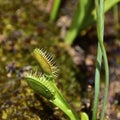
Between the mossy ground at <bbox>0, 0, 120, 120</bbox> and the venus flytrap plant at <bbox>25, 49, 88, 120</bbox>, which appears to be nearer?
the venus flytrap plant at <bbox>25, 49, 88, 120</bbox>

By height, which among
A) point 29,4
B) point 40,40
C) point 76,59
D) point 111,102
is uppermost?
point 29,4

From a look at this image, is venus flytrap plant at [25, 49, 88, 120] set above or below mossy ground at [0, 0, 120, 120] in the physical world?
below

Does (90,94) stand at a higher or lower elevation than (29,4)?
lower

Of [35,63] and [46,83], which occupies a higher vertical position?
[35,63]

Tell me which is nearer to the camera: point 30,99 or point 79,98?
point 30,99

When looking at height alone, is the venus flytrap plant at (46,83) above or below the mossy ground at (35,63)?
below

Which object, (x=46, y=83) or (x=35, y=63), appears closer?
(x=46, y=83)

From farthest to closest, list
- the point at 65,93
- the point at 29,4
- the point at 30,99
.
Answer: the point at 29,4, the point at 65,93, the point at 30,99

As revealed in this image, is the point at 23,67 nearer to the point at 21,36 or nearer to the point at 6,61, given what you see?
the point at 6,61

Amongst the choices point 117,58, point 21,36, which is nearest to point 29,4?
point 21,36

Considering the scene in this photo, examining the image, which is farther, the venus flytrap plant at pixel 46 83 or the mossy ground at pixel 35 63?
the mossy ground at pixel 35 63

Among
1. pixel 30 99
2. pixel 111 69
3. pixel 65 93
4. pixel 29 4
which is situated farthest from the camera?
pixel 29 4
